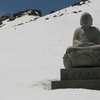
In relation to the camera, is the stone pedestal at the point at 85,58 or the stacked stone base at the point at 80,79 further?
the stone pedestal at the point at 85,58

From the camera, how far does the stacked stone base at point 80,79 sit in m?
8.68

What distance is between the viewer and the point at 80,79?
8.98m

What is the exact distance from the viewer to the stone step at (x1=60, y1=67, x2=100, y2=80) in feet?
29.1

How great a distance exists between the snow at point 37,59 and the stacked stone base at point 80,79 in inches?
15.9

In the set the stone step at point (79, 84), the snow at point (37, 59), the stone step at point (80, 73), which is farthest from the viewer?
the stone step at point (80, 73)

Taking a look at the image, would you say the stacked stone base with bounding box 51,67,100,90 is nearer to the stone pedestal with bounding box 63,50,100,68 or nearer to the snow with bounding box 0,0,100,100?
the stone pedestal with bounding box 63,50,100,68

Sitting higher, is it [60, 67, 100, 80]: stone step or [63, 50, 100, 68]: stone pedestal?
[63, 50, 100, 68]: stone pedestal

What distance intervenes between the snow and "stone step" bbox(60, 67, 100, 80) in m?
0.69

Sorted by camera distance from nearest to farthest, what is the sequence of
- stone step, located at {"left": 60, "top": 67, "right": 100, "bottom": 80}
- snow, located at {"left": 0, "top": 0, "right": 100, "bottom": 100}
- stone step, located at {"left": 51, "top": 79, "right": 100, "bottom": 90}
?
snow, located at {"left": 0, "top": 0, "right": 100, "bottom": 100} < stone step, located at {"left": 51, "top": 79, "right": 100, "bottom": 90} < stone step, located at {"left": 60, "top": 67, "right": 100, "bottom": 80}

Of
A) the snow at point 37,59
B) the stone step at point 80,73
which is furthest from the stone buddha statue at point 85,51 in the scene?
the snow at point 37,59

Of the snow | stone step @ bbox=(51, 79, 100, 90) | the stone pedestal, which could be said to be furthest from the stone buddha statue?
the snow

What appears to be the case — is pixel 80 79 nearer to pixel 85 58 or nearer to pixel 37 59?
pixel 85 58

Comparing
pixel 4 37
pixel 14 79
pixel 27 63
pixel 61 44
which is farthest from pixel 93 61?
pixel 4 37

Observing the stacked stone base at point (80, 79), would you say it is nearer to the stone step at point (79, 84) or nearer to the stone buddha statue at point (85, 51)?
the stone step at point (79, 84)
